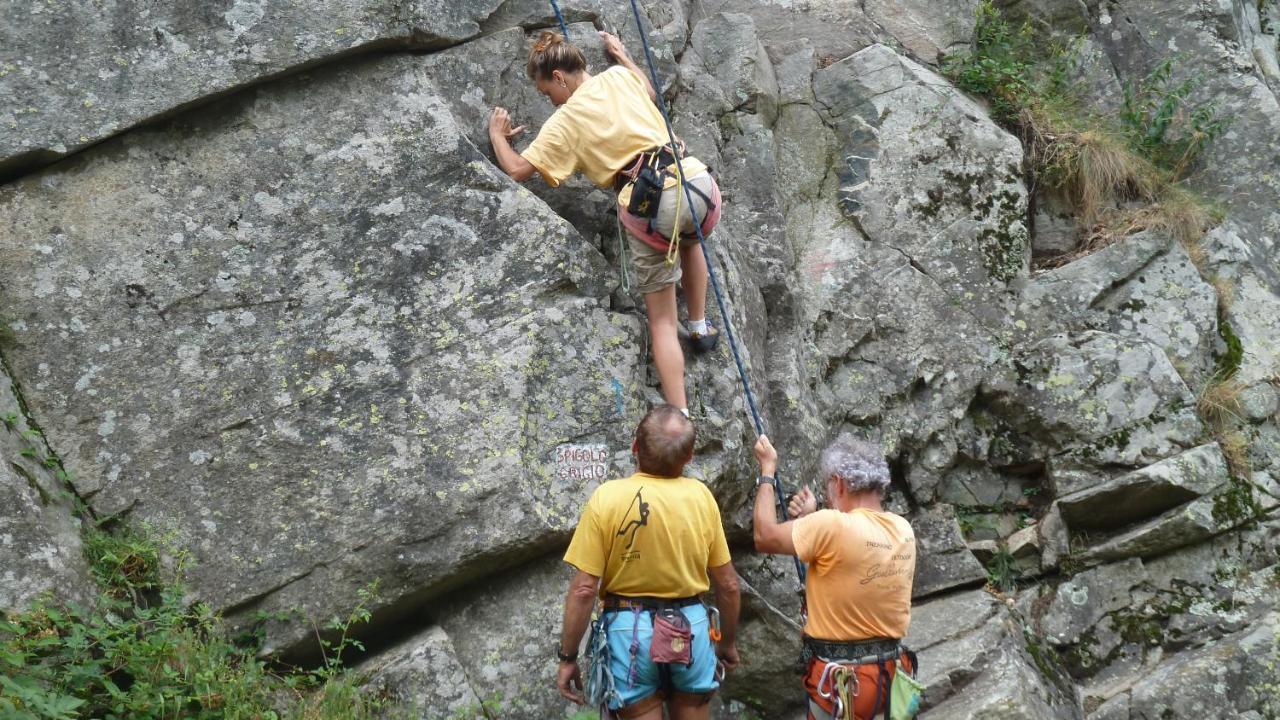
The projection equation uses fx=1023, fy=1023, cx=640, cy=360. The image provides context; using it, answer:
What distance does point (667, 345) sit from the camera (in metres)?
6.14

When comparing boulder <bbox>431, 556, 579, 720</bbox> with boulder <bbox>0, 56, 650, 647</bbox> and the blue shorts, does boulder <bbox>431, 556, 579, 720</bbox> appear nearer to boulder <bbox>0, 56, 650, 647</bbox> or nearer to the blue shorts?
boulder <bbox>0, 56, 650, 647</bbox>

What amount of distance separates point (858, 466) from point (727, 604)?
93cm

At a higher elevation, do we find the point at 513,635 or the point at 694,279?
the point at 694,279

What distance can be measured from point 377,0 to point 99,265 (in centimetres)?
230

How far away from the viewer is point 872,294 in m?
8.04

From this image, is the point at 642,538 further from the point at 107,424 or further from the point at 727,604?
the point at 107,424

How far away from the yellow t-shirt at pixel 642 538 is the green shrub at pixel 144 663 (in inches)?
64.9

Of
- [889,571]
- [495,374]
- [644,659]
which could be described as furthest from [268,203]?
[889,571]

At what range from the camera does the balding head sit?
4621 mm

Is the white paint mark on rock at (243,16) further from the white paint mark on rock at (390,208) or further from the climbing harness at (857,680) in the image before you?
the climbing harness at (857,680)

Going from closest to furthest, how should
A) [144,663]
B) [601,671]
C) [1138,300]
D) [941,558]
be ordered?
1. [601,671]
2. [144,663]
3. [941,558]
4. [1138,300]

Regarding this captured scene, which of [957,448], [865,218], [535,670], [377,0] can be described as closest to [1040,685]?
[957,448]

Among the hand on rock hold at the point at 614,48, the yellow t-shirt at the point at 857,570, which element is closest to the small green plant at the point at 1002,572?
the yellow t-shirt at the point at 857,570

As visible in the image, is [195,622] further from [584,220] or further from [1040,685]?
[1040,685]
